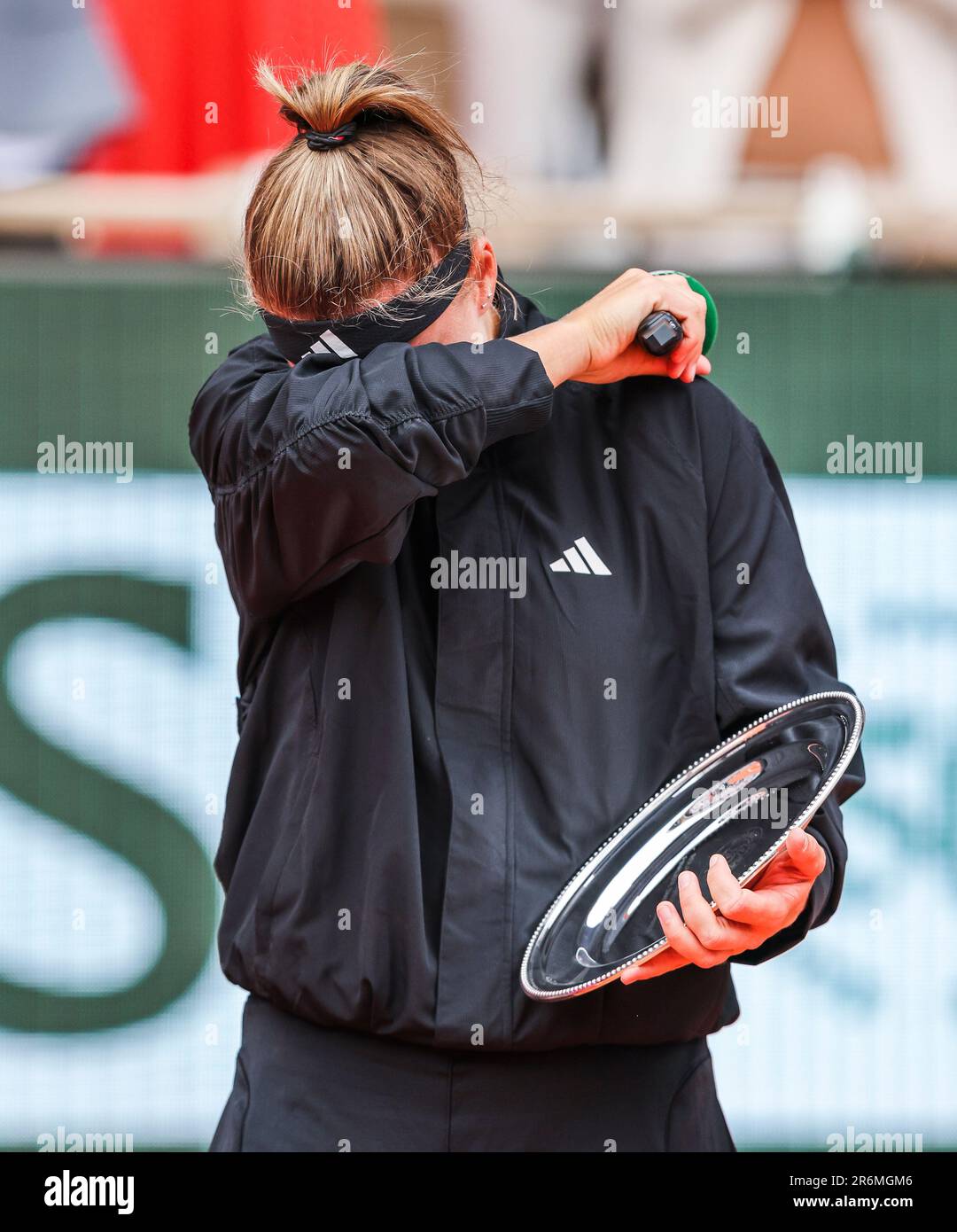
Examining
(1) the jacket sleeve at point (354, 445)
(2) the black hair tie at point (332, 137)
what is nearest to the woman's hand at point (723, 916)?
(1) the jacket sleeve at point (354, 445)

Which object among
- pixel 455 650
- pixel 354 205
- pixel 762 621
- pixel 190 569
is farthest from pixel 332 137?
pixel 190 569

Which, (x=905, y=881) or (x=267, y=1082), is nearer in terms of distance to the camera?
(x=267, y=1082)

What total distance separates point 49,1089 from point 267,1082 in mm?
1375

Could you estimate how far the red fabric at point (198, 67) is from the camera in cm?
269

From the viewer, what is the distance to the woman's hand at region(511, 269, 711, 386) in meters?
1.12

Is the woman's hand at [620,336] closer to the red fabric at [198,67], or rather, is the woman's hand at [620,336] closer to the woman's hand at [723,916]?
the woman's hand at [723,916]

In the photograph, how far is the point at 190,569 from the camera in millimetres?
2389

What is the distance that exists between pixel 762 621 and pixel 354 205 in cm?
48

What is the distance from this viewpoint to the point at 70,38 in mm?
2660

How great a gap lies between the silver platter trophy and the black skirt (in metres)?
0.10

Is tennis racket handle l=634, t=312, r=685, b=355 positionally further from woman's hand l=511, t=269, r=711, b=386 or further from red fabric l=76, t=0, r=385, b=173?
red fabric l=76, t=0, r=385, b=173

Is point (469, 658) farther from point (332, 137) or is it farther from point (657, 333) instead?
point (332, 137)
